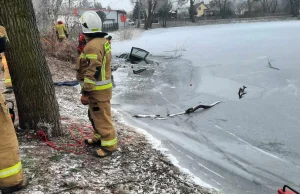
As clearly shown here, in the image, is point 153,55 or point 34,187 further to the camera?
point 153,55

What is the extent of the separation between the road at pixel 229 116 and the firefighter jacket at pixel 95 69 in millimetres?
1620

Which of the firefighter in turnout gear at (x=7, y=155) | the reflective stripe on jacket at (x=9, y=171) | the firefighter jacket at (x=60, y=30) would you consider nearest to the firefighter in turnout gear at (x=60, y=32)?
the firefighter jacket at (x=60, y=30)

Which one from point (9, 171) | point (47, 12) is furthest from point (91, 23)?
point (47, 12)

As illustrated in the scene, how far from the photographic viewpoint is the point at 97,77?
3.79 metres

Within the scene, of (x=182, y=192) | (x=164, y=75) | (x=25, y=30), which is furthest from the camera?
(x=164, y=75)

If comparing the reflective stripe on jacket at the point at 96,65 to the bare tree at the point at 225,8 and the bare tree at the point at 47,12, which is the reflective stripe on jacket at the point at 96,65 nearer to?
the bare tree at the point at 47,12

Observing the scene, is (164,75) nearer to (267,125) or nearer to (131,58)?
(131,58)

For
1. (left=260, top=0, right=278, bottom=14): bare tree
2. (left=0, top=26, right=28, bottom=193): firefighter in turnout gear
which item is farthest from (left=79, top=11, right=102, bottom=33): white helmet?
(left=260, top=0, right=278, bottom=14): bare tree

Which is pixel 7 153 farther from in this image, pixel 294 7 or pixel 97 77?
pixel 294 7

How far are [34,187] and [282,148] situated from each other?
3834mm

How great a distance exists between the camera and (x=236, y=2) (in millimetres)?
65312

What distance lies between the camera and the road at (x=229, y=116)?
4.49 m

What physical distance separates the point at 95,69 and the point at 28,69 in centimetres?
78

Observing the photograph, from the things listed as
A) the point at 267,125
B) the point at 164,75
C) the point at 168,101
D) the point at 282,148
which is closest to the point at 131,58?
the point at 164,75
